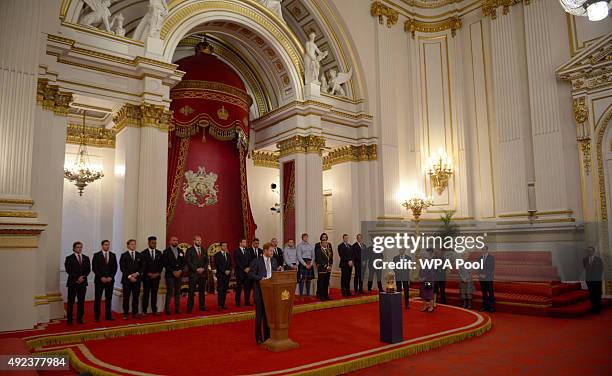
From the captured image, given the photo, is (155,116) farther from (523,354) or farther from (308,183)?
(523,354)

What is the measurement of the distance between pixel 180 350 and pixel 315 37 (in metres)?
9.19

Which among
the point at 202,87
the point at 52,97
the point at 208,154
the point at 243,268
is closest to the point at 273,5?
the point at 202,87

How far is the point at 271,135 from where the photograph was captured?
1180 cm

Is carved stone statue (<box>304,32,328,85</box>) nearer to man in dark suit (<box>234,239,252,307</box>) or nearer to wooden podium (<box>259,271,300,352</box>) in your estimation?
man in dark suit (<box>234,239,252,307</box>)

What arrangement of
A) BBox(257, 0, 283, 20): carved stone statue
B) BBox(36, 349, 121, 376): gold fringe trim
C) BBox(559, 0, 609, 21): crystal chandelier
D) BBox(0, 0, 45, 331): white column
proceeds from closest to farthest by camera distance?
BBox(559, 0, 609, 21): crystal chandelier < BBox(36, 349, 121, 376): gold fringe trim < BBox(0, 0, 45, 331): white column < BBox(257, 0, 283, 20): carved stone statue

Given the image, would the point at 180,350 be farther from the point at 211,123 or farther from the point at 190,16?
the point at 190,16

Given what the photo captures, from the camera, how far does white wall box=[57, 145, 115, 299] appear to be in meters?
9.81

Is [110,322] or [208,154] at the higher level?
[208,154]

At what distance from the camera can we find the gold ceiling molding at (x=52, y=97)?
698 centimetres

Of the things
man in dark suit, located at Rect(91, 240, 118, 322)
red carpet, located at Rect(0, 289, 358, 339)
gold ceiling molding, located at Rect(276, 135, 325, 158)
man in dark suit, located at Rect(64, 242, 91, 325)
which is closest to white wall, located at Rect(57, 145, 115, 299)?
red carpet, located at Rect(0, 289, 358, 339)

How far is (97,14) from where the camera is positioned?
8.01 m

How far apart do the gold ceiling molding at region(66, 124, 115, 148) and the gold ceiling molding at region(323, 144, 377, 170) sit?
5.77 meters

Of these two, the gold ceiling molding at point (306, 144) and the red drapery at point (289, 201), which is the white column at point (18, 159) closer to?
the red drapery at point (289, 201)

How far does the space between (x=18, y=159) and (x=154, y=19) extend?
3718mm
